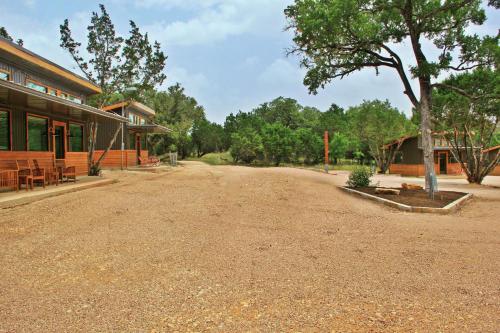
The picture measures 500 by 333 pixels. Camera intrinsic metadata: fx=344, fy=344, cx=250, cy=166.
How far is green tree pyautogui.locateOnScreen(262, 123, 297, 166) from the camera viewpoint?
43.0 metres

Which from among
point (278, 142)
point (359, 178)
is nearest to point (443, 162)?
point (278, 142)

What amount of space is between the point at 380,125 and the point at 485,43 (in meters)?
21.4

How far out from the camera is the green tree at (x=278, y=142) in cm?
4297

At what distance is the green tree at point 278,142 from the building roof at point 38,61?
2896cm

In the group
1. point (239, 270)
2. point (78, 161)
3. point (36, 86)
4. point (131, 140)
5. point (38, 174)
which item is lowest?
point (239, 270)

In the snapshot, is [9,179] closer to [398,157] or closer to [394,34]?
[394,34]

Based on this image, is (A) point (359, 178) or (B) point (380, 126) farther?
(B) point (380, 126)

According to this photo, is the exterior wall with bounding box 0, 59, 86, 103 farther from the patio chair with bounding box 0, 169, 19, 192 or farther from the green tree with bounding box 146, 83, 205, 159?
the green tree with bounding box 146, 83, 205, 159

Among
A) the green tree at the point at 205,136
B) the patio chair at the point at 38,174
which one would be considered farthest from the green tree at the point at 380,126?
the patio chair at the point at 38,174

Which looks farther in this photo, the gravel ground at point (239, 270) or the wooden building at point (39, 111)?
the wooden building at point (39, 111)

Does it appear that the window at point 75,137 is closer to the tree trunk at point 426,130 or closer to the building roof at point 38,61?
the building roof at point 38,61

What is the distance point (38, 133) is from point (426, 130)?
13713 millimetres

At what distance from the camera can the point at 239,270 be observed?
14.2 feet

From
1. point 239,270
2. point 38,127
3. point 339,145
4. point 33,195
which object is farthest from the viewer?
point 339,145
